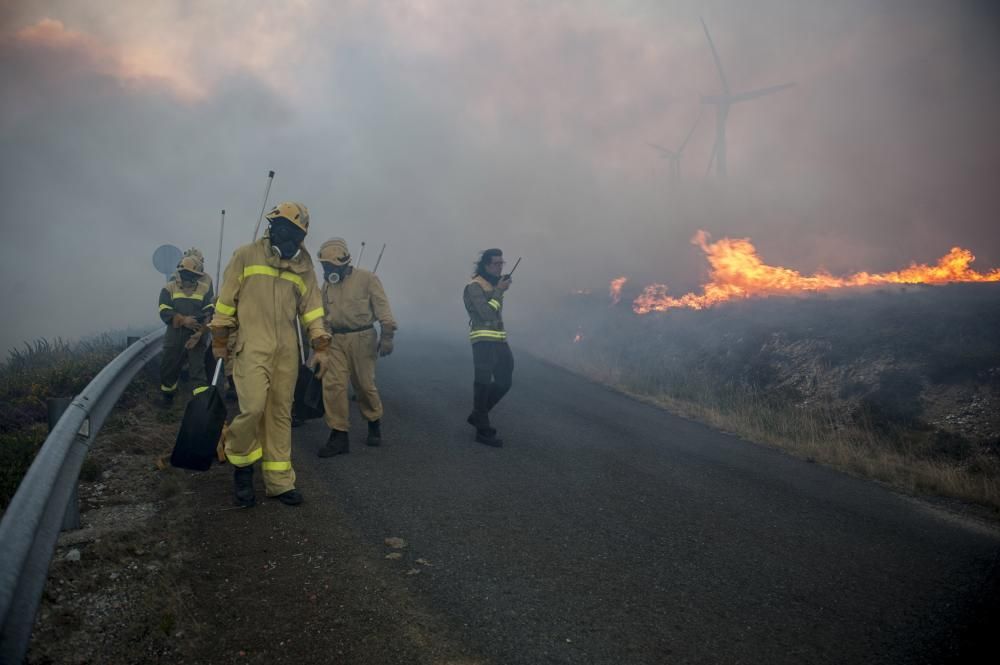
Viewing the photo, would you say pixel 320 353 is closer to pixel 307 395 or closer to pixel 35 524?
pixel 307 395

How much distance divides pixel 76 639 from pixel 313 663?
110cm

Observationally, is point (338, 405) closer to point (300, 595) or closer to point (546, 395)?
point (300, 595)

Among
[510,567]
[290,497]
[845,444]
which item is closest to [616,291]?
[845,444]

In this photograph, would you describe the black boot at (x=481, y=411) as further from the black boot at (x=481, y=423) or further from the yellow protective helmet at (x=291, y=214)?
the yellow protective helmet at (x=291, y=214)

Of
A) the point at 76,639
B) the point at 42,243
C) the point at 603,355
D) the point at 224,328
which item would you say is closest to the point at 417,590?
the point at 76,639

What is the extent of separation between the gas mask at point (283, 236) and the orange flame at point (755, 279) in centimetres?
1440

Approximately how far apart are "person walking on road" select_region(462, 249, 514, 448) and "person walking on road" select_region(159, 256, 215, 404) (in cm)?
346

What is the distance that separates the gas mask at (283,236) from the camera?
16.1 ft

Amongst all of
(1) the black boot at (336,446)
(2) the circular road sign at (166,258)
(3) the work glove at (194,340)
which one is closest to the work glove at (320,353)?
(1) the black boot at (336,446)

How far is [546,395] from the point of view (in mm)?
10648

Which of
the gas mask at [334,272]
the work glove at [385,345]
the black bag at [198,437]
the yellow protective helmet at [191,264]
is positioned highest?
the yellow protective helmet at [191,264]

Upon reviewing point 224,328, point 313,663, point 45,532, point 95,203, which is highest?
point 95,203

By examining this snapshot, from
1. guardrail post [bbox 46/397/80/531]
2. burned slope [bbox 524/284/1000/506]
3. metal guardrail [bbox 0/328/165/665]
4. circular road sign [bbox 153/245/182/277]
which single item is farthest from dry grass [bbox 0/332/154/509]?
burned slope [bbox 524/284/1000/506]

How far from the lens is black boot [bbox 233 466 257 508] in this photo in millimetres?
4547
